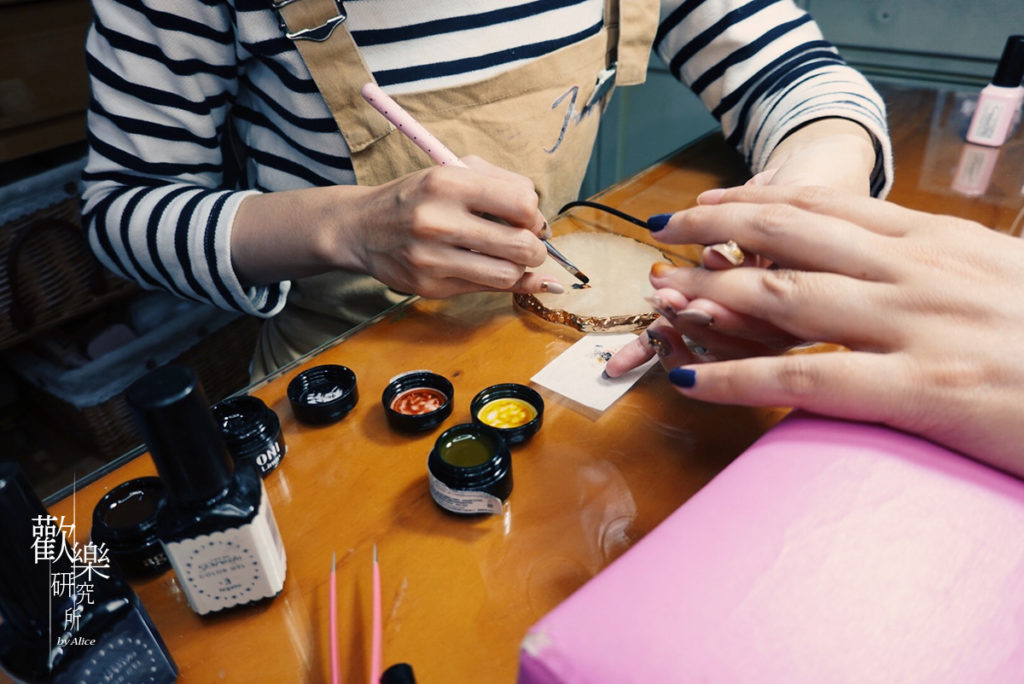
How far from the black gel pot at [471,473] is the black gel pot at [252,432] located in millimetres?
A: 136

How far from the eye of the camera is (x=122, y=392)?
1357mm

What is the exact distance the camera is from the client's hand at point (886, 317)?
0.41 m

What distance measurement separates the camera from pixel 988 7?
137 cm

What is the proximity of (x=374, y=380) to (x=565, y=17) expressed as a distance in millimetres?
559

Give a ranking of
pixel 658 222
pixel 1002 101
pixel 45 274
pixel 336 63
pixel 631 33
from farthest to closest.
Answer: pixel 45 274
pixel 1002 101
pixel 631 33
pixel 336 63
pixel 658 222

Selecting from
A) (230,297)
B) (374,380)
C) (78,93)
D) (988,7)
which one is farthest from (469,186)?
(988,7)

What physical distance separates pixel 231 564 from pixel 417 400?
0.23m

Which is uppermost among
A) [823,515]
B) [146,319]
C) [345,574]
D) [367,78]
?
[367,78]

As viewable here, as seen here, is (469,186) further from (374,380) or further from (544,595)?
(544,595)

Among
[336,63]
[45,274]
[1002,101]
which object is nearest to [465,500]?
[336,63]

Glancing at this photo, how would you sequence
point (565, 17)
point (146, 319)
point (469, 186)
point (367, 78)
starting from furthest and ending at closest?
point (146, 319) → point (565, 17) → point (367, 78) → point (469, 186)

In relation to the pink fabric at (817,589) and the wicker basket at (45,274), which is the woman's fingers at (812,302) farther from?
the wicker basket at (45,274)

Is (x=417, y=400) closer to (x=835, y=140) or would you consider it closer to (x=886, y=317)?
(x=886, y=317)

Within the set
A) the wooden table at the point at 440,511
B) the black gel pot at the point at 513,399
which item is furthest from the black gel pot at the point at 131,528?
the black gel pot at the point at 513,399
